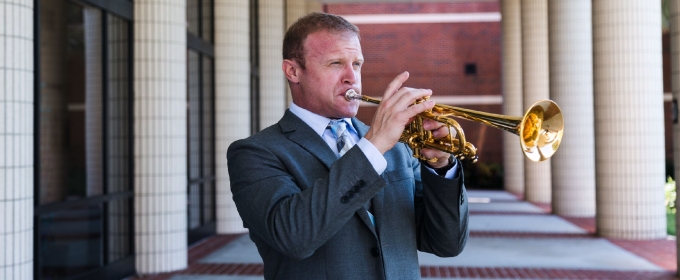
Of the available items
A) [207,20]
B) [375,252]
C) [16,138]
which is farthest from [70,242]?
[375,252]

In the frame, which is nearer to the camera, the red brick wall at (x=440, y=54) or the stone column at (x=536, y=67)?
the stone column at (x=536, y=67)

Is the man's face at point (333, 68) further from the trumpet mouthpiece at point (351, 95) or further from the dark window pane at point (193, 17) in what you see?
the dark window pane at point (193, 17)

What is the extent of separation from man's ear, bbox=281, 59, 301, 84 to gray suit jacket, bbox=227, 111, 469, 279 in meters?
0.12

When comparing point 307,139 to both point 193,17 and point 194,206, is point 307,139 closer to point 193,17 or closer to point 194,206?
point 194,206

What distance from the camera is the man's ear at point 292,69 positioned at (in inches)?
86.0

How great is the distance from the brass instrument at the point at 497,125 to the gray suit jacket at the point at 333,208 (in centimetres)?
10

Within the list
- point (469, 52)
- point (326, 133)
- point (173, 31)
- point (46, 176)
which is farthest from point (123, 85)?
point (469, 52)

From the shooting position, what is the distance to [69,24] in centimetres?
729

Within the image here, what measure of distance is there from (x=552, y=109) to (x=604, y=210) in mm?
9065

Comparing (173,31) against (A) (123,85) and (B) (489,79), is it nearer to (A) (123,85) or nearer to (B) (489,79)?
(A) (123,85)

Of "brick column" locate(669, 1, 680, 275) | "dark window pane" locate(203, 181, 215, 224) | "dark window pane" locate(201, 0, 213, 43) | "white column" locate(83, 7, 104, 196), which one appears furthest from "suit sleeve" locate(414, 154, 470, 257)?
"dark window pane" locate(201, 0, 213, 43)

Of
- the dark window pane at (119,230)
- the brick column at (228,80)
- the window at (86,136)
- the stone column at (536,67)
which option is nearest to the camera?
the window at (86,136)

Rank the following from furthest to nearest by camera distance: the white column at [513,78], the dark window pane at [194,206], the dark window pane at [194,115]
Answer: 1. the white column at [513,78]
2. the dark window pane at [194,115]
3. the dark window pane at [194,206]

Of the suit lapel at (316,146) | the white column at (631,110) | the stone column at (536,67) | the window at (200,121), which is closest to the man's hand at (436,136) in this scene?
the suit lapel at (316,146)
